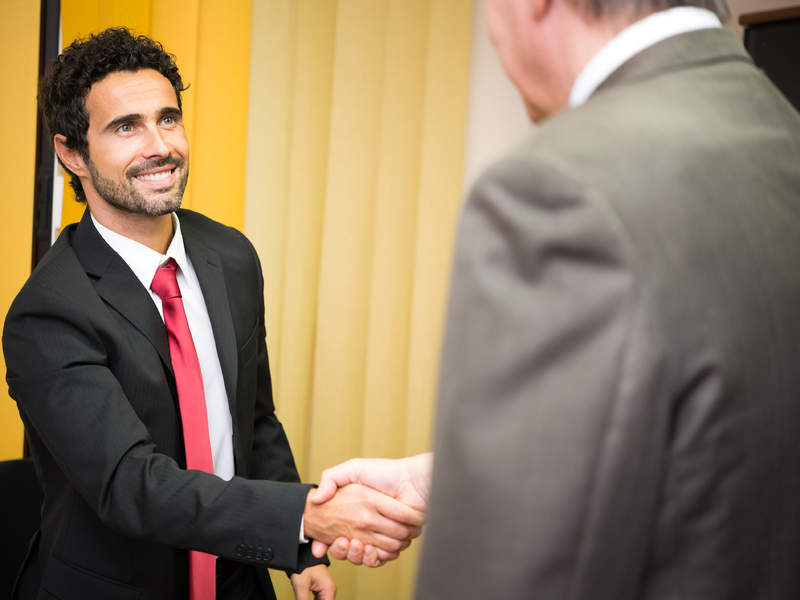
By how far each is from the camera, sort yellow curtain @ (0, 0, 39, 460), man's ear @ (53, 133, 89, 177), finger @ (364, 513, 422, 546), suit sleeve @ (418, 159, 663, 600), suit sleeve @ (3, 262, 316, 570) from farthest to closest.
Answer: yellow curtain @ (0, 0, 39, 460), man's ear @ (53, 133, 89, 177), finger @ (364, 513, 422, 546), suit sleeve @ (3, 262, 316, 570), suit sleeve @ (418, 159, 663, 600)

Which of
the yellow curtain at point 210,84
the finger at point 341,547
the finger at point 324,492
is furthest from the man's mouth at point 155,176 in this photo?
the finger at point 341,547

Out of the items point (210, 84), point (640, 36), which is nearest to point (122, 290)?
point (210, 84)

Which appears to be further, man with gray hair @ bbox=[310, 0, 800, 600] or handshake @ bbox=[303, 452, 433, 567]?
handshake @ bbox=[303, 452, 433, 567]

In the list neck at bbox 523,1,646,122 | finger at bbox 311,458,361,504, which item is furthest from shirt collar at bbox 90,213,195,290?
neck at bbox 523,1,646,122

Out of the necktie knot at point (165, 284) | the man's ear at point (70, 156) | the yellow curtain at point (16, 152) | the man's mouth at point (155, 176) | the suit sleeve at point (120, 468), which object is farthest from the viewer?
the yellow curtain at point (16, 152)

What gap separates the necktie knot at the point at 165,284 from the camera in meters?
1.41

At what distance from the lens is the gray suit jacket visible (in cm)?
44

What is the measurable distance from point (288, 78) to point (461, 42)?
63 centimetres

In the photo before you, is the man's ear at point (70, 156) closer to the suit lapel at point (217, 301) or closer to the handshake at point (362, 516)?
the suit lapel at point (217, 301)

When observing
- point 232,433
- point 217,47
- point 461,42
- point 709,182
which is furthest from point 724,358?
point 461,42

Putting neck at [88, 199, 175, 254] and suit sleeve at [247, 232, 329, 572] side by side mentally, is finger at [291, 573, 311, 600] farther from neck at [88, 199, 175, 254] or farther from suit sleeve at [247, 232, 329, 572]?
neck at [88, 199, 175, 254]

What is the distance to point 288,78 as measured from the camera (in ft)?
7.39

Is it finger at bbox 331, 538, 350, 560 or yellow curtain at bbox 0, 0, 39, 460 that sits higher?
yellow curtain at bbox 0, 0, 39, 460

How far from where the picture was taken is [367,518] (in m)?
1.26
